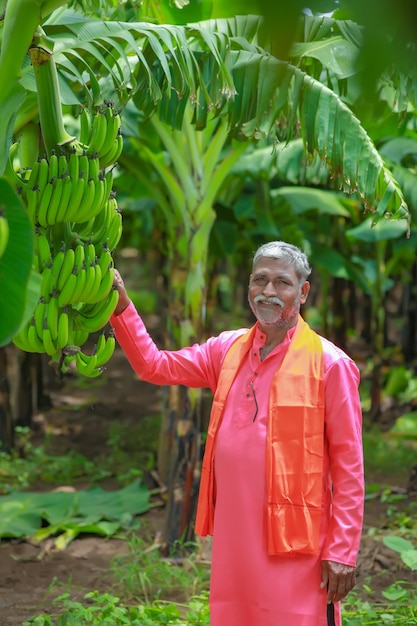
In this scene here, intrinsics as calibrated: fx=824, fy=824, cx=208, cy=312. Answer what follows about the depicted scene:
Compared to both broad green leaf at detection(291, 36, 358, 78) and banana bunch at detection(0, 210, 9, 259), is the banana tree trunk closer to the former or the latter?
broad green leaf at detection(291, 36, 358, 78)

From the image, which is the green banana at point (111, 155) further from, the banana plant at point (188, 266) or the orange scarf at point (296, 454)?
the banana plant at point (188, 266)

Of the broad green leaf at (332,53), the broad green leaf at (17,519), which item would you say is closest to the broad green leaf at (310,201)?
the broad green leaf at (332,53)

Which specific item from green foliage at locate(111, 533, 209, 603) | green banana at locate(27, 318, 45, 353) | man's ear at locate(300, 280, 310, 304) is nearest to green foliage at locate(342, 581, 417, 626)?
green foliage at locate(111, 533, 209, 603)

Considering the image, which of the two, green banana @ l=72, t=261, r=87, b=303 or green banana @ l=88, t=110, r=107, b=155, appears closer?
green banana @ l=72, t=261, r=87, b=303

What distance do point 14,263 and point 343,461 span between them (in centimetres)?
119

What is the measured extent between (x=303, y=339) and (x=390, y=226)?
17.9 feet

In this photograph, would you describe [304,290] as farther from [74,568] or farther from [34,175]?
[74,568]

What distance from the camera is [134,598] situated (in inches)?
162

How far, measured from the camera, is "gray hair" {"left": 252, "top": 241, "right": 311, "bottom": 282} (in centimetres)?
256

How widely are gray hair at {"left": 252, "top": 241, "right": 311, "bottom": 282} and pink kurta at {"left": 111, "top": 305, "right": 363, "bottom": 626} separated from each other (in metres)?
0.22

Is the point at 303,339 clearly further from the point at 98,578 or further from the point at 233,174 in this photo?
the point at 233,174

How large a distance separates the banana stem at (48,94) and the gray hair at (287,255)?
27.1 inches

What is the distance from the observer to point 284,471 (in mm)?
2420

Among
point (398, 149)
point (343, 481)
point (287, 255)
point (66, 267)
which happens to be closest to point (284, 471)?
point (343, 481)
